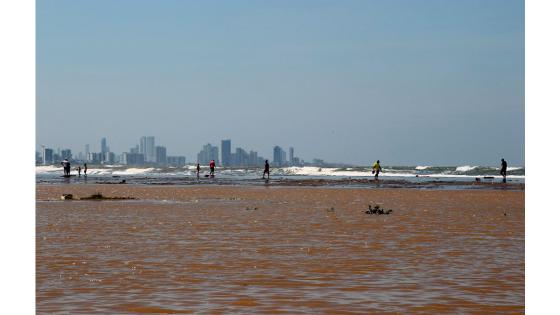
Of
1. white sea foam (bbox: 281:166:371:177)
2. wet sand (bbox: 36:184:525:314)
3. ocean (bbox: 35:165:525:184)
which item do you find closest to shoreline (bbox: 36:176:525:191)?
ocean (bbox: 35:165:525:184)

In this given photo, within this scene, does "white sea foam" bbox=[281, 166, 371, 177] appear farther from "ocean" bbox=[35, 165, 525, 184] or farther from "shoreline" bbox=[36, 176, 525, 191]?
"shoreline" bbox=[36, 176, 525, 191]

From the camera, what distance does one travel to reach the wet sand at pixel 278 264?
999cm

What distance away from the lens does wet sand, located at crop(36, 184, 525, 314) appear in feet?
32.8

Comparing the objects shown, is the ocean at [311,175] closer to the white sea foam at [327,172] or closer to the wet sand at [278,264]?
the white sea foam at [327,172]

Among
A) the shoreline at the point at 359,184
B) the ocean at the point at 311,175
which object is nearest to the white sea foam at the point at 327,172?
the ocean at the point at 311,175

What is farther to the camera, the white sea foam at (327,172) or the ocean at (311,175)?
the white sea foam at (327,172)

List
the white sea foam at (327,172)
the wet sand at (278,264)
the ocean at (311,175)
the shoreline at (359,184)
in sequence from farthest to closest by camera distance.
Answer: the white sea foam at (327,172) → the ocean at (311,175) → the shoreline at (359,184) → the wet sand at (278,264)

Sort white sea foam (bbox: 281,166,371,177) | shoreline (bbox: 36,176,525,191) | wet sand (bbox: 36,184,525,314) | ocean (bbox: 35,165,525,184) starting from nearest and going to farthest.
A: wet sand (bbox: 36,184,525,314) → shoreline (bbox: 36,176,525,191) → ocean (bbox: 35,165,525,184) → white sea foam (bbox: 281,166,371,177)

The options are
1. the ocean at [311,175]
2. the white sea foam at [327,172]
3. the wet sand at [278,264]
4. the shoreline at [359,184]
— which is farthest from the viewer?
the white sea foam at [327,172]

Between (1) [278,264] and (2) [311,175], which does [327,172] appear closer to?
(2) [311,175]

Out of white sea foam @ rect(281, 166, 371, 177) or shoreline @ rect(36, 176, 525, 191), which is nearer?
shoreline @ rect(36, 176, 525, 191)
